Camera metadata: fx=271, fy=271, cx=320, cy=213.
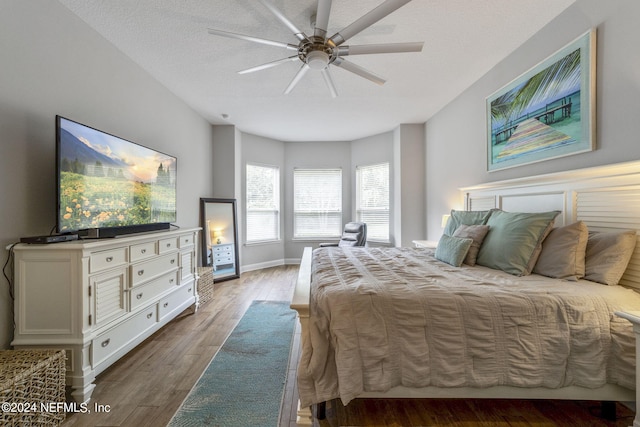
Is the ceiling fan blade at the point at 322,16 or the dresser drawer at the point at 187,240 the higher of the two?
the ceiling fan blade at the point at 322,16

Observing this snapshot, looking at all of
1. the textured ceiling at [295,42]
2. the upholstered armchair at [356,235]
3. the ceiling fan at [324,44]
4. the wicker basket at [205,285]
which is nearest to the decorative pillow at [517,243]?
the ceiling fan at [324,44]

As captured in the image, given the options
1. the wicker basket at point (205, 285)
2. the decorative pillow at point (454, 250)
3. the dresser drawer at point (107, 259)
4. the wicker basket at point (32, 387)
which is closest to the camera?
the wicker basket at point (32, 387)

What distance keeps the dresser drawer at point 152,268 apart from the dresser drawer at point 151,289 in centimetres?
5

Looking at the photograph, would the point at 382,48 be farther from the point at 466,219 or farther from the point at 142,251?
the point at 142,251

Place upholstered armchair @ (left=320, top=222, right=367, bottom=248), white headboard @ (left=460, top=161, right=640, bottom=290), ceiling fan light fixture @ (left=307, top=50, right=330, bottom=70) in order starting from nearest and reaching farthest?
white headboard @ (left=460, top=161, right=640, bottom=290) → ceiling fan light fixture @ (left=307, top=50, right=330, bottom=70) → upholstered armchair @ (left=320, top=222, right=367, bottom=248)

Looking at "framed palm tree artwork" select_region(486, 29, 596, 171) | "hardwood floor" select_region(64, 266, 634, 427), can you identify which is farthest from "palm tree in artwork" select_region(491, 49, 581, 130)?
"hardwood floor" select_region(64, 266, 634, 427)

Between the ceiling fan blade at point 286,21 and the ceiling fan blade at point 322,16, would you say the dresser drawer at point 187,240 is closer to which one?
the ceiling fan blade at point 286,21

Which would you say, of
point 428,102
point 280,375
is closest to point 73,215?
point 280,375

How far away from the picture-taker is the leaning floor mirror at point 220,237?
14.4 ft

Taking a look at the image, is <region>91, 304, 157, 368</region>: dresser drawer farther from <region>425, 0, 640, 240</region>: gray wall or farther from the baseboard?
<region>425, 0, 640, 240</region>: gray wall

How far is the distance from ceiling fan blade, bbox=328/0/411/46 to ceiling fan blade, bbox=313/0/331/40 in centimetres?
9

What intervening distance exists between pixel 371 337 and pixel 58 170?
220 centimetres

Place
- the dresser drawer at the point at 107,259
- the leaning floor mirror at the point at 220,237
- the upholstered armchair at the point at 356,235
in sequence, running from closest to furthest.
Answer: the dresser drawer at the point at 107,259 → the leaning floor mirror at the point at 220,237 → the upholstered armchair at the point at 356,235

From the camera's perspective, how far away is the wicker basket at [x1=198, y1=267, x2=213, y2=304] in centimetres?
342
